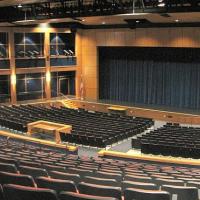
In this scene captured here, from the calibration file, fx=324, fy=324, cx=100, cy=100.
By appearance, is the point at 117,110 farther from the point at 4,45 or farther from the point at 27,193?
the point at 27,193

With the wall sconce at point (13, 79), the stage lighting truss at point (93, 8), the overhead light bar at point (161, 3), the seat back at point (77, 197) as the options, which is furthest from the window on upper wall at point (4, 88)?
the seat back at point (77, 197)

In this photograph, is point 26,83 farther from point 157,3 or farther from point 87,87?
point 157,3

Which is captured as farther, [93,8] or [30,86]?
[30,86]

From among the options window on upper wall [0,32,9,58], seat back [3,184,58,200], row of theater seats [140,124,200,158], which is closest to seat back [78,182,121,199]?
seat back [3,184,58,200]

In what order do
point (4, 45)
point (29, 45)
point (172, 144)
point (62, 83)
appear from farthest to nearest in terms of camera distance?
point (62, 83) → point (29, 45) → point (4, 45) → point (172, 144)

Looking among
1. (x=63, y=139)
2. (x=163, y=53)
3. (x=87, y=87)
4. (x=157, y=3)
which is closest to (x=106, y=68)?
(x=87, y=87)

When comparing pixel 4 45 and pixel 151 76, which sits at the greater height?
pixel 4 45

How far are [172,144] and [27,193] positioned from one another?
33.0 ft

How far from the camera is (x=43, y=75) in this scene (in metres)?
25.6

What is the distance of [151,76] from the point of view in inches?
1006

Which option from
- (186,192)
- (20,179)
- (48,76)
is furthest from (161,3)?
(48,76)

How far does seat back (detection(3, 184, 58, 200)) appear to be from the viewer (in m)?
3.04

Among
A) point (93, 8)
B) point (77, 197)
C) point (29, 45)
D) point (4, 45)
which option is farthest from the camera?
point (29, 45)

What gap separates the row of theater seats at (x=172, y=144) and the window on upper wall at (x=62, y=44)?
13.9m
